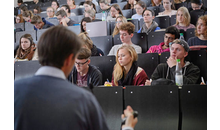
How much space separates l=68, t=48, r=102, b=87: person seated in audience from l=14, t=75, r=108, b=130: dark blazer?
2.02m

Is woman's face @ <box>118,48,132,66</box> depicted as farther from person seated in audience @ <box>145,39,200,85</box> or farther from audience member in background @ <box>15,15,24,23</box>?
audience member in background @ <box>15,15,24,23</box>

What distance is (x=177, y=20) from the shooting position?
14.9 ft

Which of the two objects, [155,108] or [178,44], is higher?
[178,44]

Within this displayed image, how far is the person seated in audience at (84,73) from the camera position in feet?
10.1

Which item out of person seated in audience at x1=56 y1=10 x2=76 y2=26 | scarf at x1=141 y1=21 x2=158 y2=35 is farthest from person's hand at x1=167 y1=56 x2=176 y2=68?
person seated in audience at x1=56 y1=10 x2=76 y2=26

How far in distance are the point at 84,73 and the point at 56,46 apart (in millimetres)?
2154

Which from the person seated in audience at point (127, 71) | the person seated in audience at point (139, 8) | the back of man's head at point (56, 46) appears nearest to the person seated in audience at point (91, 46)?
the person seated in audience at point (127, 71)

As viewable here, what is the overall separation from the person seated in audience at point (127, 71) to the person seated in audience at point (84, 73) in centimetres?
18

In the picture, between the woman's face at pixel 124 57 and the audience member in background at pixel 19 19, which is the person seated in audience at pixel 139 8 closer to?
the woman's face at pixel 124 57

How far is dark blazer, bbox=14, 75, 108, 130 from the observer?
986 mm
